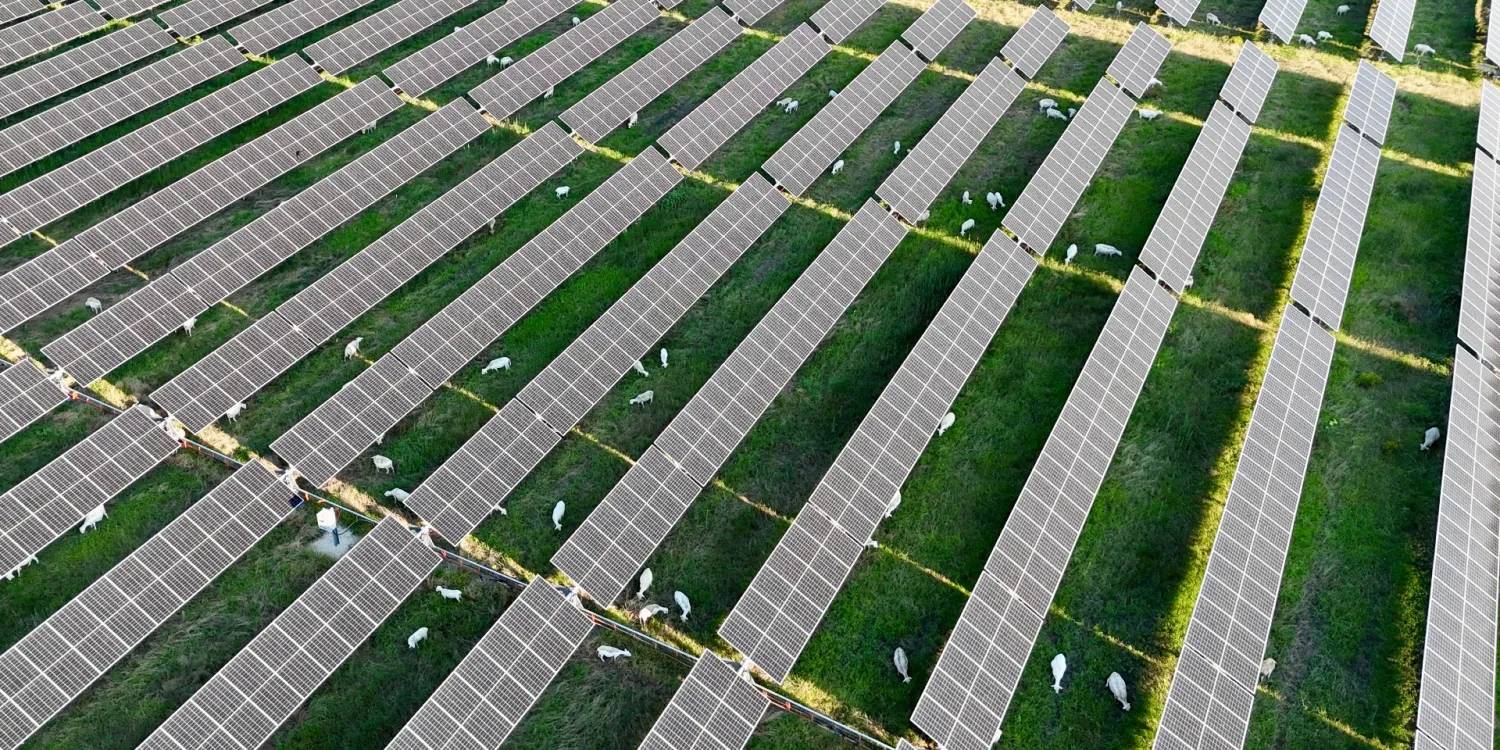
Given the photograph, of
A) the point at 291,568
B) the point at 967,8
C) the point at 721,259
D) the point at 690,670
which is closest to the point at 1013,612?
the point at 690,670

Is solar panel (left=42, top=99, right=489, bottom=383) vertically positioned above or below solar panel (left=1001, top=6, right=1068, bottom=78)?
below

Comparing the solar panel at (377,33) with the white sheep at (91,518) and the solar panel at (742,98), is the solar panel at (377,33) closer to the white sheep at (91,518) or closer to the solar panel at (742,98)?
the solar panel at (742,98)

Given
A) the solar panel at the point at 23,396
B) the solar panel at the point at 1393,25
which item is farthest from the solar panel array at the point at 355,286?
the solar panel at the point at 1393,25

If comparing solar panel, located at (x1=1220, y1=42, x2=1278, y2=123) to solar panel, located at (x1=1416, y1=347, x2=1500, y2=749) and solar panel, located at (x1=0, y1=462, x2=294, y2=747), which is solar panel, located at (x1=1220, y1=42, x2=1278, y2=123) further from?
solar panel, located at (x1=0, y1=462, x2=294, y2=747)

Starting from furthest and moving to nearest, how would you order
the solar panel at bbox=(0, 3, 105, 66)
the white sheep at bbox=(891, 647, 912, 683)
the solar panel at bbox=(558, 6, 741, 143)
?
the solar panel at bbox=(0, 3, 105, 66)
the solar panel at bbox=(558, 6, 741, 143)
the white sheep at bbox=(891, 647, 912, 683)

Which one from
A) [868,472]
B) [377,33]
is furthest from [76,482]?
[377,33]

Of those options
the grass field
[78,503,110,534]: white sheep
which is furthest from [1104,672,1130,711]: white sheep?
[78,503,110,534]: white sheep
